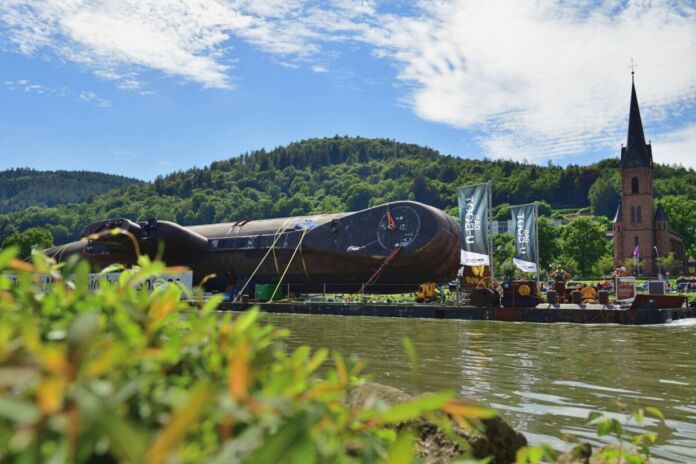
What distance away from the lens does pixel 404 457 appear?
101 cm

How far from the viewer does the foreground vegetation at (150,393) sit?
877 millimetres

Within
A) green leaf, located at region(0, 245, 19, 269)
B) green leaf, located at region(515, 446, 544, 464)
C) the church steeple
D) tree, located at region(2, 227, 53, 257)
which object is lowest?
green leaf, located at region(515, 446, 544, 464)

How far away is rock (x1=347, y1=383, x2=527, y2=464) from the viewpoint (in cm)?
368

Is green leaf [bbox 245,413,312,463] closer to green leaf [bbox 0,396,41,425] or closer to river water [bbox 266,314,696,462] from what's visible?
green leaf [bbox 0,396,41,425]

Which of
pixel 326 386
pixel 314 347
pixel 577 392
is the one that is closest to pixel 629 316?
pixel 314 347

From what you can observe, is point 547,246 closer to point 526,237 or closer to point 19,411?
point 526,237

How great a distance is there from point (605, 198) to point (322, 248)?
152m

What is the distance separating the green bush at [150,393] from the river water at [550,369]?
0.42 metres

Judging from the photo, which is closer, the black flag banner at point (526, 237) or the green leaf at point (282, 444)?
the green leaf at point (282, 444)

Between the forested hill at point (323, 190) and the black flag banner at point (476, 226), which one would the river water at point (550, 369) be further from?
the forested hill at point (323, 190)

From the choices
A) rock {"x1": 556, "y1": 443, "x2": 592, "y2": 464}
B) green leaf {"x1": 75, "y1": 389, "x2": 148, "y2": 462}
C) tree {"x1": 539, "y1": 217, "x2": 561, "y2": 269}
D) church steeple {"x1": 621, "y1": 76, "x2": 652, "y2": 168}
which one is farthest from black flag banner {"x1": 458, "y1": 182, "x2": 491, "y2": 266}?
church steeple {"x1": 621, "y1": 76, "x2": 652, "y2": 168}

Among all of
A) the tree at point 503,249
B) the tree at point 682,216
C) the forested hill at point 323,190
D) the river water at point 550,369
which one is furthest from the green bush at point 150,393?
the forested hill at point 323,190

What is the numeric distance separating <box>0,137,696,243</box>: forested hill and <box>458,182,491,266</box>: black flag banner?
122 metres

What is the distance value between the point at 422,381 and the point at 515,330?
10.5 m
